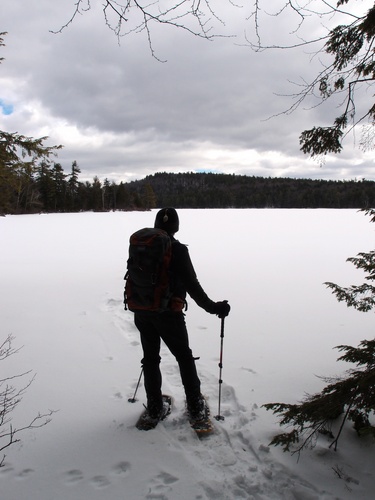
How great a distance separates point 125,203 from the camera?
74.8 metres

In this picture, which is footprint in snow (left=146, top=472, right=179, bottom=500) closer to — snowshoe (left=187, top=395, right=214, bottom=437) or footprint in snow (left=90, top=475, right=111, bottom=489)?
footprint in snow (left=90, top=475, right=111, bottom=489)

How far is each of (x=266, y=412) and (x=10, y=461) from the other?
94.3 inches

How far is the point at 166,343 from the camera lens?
10.2 ft

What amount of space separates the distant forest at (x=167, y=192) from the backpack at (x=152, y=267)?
6.53 ft

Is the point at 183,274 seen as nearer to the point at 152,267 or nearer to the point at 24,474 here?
the point at 152,267

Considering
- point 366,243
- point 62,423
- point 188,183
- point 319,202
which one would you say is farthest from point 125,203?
point 188,183

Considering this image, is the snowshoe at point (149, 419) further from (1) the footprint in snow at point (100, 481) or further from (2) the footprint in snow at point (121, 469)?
(1) the footprint in snow at point (100, 481)

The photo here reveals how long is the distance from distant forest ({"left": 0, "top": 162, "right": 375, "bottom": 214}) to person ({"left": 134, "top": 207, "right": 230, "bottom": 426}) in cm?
180

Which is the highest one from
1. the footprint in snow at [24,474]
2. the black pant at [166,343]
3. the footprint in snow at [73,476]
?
the black pant at [166,343]

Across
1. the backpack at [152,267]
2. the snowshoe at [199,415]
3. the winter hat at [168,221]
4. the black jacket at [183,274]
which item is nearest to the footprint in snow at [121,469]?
the snowshoe at [199,415]

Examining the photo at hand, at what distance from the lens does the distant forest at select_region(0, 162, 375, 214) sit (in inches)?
2045

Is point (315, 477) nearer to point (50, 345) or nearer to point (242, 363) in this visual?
point (242, 363)

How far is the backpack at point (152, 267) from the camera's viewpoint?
2.84 m

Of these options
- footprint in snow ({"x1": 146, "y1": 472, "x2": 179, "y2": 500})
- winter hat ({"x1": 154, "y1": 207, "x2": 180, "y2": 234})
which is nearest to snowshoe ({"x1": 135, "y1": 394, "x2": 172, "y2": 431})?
footprint in snow ({"x1": 146, "y1": 472, "x2": 179, "y2": 500})
